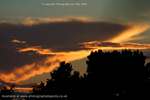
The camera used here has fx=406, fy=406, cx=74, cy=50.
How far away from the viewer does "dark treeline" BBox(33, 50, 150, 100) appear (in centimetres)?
402

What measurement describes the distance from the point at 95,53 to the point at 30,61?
664mm

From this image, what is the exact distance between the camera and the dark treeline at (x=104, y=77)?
4016 mm

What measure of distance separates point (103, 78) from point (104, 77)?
1 cm

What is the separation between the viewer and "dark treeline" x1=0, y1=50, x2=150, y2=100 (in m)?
4.01

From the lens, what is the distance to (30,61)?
4.12 m

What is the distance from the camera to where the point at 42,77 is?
4.07 m

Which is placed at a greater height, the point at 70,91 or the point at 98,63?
the point at 98,63

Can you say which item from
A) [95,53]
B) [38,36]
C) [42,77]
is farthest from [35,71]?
[95,53]

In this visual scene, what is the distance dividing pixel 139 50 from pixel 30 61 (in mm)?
1107

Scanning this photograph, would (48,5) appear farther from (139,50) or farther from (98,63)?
(139,50)

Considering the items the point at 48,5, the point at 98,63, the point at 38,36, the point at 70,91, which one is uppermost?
the point at 48,5

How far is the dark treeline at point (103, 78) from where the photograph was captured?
13.1 ft

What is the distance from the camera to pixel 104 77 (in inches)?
160

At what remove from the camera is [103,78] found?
13.3 ft
